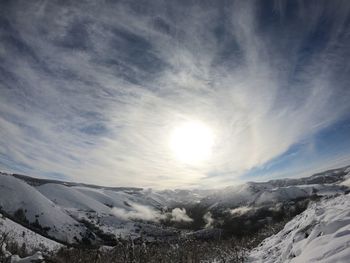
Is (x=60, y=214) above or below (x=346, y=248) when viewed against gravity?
above

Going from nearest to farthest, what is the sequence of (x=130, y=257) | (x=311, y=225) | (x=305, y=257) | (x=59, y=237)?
(x=305, y=257)
(x=130, y=257)
(x=311, y=225)
(x=59, y=237)

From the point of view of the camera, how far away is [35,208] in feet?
401

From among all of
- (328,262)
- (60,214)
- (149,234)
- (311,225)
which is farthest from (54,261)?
(149,234)

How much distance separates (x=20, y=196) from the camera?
420ft

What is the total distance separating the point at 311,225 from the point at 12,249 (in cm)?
4627

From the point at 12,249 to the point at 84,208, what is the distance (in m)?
158

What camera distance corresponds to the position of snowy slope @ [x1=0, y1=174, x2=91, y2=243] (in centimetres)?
11506

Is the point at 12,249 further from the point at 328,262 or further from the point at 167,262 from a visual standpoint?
the point at 328,262

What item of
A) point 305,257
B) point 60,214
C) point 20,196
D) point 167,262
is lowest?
point 167,262

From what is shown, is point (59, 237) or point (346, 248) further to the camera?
point (59, 237)

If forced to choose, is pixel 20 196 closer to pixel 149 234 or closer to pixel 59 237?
pixel 59 237

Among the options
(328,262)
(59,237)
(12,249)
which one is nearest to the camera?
(328,262)

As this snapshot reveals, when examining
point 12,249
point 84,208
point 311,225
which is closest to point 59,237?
point 12,249

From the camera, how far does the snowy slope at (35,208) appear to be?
11506 centimetres
